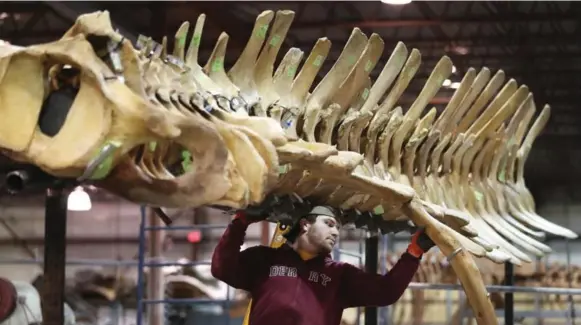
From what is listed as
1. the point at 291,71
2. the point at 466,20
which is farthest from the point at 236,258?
the point at 466,20

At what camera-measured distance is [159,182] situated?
2.11 meters

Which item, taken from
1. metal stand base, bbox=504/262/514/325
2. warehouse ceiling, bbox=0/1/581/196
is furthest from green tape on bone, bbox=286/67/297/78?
warehouse ceiling, bbox=0/1/581/196

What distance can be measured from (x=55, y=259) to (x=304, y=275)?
3.46 feet

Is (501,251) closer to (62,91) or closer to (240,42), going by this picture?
(62,91)

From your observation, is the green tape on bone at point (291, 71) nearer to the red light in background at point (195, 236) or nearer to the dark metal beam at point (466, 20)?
the dark metal beam at point (466, 20)

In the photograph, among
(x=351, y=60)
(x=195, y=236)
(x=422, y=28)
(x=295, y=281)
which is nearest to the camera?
(x=295, y=281)

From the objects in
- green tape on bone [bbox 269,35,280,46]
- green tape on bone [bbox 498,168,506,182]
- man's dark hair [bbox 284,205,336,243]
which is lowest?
man's dark hair [bbox 284,205,336,243]

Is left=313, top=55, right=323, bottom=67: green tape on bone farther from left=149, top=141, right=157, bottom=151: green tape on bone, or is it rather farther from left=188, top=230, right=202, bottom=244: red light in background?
left=188, top=230, right=202, bottom=244: red light in background

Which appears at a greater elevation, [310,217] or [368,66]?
[368,66]

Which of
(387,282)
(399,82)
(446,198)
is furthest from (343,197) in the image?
(446,198)

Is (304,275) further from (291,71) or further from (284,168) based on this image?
(291,71)

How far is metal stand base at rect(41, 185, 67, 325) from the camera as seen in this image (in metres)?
2.14

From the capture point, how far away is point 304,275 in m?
2.99

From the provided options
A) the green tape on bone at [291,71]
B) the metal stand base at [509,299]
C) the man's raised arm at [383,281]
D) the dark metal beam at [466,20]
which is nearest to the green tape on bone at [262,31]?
the green tape on bone at [291,71]
